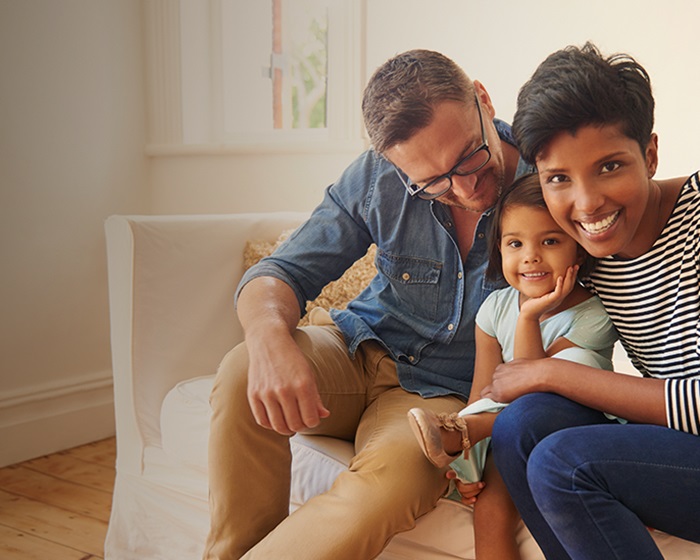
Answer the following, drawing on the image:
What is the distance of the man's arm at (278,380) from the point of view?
3.94 ft

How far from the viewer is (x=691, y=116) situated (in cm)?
179

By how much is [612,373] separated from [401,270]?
0.52m

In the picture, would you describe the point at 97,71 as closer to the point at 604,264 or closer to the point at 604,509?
the point at 604,264

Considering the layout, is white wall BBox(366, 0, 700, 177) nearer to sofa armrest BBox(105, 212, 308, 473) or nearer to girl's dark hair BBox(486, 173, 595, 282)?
girl's dark hair BBox(486, 173, 595, 282)

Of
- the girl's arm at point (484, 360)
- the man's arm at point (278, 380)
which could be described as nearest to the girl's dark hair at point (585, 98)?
the girl's arm at point (484, 360)

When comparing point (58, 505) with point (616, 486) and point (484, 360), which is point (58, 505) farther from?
point (616, 486)

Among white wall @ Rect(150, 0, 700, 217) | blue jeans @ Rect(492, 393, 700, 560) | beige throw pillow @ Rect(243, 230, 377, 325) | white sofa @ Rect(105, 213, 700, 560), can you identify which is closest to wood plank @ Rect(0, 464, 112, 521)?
white sofa @ Rect(105, 213, 700, 560)

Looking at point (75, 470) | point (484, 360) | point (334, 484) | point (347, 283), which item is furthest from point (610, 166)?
point (75, 470)

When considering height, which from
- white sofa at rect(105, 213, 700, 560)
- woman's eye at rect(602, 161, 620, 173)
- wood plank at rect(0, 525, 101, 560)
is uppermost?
woman's eye at rect(602, 161, 620, 173)

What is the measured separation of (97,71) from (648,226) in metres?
2.22

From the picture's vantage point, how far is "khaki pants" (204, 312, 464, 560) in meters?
1.13

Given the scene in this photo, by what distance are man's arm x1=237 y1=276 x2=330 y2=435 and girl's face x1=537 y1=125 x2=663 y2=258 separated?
0.46m

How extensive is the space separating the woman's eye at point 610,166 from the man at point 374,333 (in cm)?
27

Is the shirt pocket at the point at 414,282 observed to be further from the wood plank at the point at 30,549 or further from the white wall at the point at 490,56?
the wood plank at the point at 30,549
